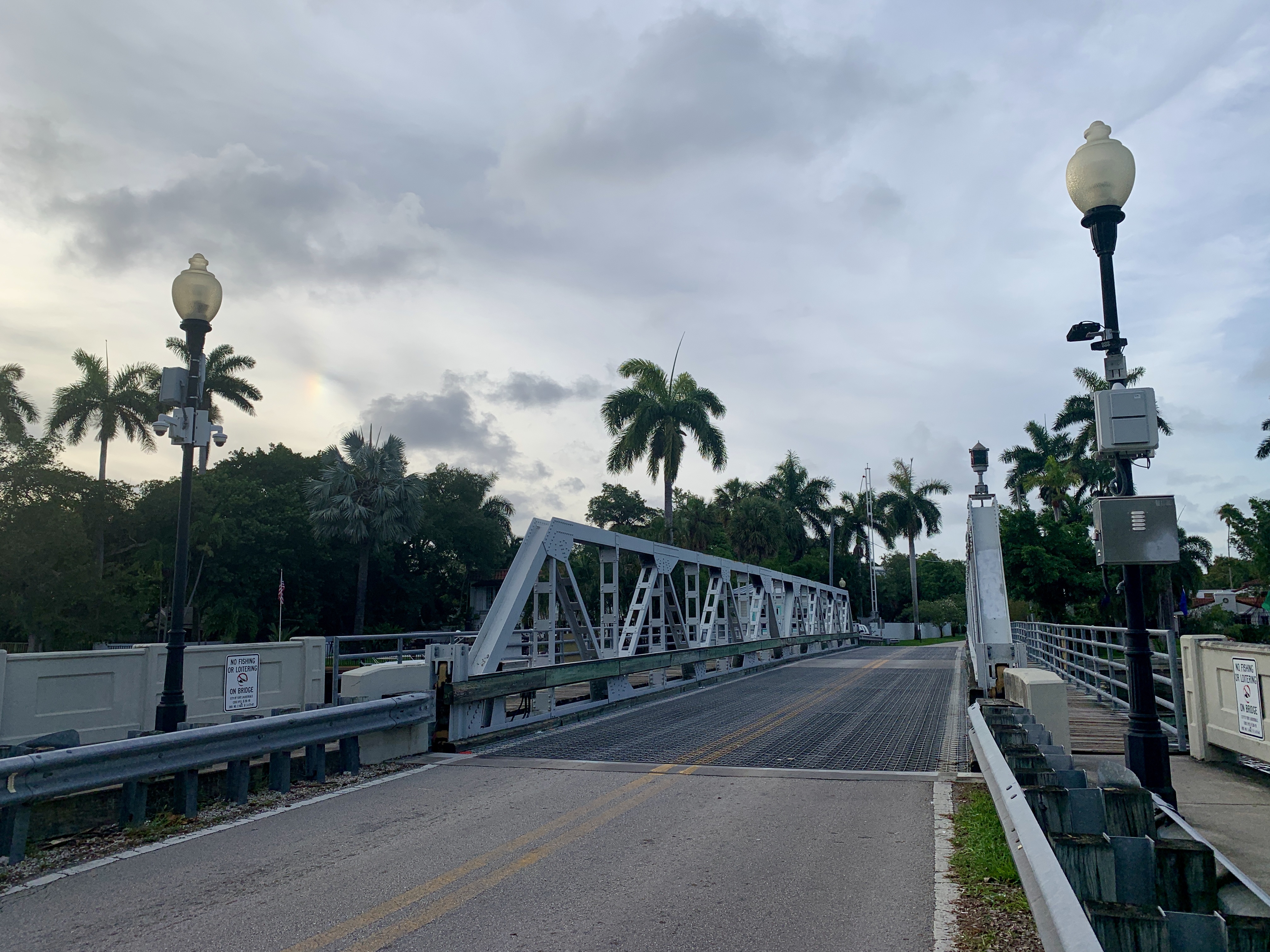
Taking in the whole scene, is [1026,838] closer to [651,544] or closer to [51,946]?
[51,946]

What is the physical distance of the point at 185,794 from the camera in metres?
7.15

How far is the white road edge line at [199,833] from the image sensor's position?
217 inches

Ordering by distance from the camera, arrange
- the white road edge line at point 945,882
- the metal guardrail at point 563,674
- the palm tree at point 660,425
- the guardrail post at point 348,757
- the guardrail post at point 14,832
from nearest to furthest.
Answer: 1. the white road edge line at point 945,882
2. the guardrail post at point 14,832
3. the guardrail post at point 348,757
4. the metal guardrail at point 563,674
5. the palm tree at point 660,425

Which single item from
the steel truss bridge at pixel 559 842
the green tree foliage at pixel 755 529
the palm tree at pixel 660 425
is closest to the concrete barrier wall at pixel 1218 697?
the steel truss bridge at pixel 559 842

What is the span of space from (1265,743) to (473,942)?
6884 millimetres

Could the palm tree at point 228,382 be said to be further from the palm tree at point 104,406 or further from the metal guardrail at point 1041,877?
the metal guardrail at point 1041,877

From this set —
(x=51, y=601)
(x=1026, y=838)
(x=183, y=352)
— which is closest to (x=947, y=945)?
(x=1026, y=838)

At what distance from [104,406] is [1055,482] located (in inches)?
2051

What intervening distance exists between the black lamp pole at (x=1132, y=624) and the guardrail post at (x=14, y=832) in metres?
8.05

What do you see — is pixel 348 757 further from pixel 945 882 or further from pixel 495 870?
pixel 945 882

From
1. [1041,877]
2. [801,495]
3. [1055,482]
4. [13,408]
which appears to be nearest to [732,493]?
[801,495]

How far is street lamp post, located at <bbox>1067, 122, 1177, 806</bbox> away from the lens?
732 centimetres

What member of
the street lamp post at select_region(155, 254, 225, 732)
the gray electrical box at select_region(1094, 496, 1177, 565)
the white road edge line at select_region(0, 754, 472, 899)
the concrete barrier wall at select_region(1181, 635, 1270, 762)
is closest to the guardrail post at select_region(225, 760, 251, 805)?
the white road edge line at select_region(0, 754, 472, 899)

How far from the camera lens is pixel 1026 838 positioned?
3518mm
